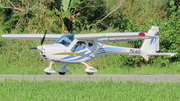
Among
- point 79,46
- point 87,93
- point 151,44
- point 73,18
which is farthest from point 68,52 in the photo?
point 73,18

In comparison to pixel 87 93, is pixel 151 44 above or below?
below

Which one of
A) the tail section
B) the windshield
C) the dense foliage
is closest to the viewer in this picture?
the windshield

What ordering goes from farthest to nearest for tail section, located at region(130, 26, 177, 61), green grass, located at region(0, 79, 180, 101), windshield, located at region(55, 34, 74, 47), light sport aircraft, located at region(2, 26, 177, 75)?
tail section, located at region(130, 26, 177, 61) → windshield, located at region(55, 34, 74, 47) → light sport aircraft, located at region(2, 26, 177, 75) → green grass, located at region(0, 79, 180, 101)

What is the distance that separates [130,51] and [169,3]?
13.9 meters

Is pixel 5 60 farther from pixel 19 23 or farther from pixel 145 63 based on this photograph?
pixel 145 63

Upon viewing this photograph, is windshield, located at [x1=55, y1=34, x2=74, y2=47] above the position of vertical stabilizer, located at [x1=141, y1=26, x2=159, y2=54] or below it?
above

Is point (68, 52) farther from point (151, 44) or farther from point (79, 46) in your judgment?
point (151, 44)

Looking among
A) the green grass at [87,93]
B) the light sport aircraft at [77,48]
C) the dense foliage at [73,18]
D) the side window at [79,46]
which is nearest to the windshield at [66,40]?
the light sport aircraft at [77,48]

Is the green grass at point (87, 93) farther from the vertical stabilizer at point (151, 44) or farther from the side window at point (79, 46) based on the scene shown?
the vertical stabilizer at point (151, 44)

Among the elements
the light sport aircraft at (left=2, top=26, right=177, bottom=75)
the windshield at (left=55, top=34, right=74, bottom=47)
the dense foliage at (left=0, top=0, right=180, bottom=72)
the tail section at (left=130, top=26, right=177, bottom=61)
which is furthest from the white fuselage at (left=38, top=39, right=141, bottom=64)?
the dense foliage at (left=0, top=0, right=180, bottom=72)

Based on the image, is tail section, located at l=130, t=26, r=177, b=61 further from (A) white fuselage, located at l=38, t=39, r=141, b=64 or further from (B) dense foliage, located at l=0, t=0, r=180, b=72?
(B) dense foliage, located at l=0, t=0, r=180, b=72

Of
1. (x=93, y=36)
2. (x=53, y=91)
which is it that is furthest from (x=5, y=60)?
(x=53, y=91)

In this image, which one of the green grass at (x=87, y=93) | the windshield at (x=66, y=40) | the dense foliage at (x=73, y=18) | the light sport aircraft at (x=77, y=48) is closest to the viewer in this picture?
the green grass at (x=87, y=93)

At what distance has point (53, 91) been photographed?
7809 millimetres
